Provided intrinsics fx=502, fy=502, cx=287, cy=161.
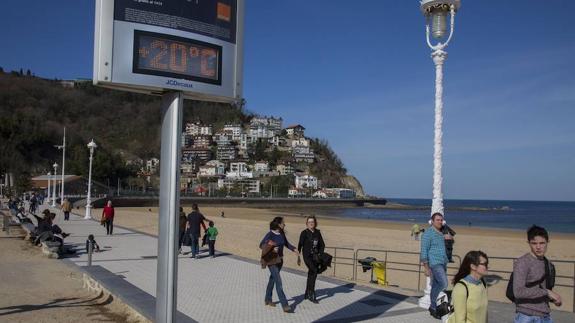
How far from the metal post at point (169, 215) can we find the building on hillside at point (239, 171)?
15221 centimetres

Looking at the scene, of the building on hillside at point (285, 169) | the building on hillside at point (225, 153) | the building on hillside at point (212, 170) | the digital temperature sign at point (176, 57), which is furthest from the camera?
the building on hillside at point (225, 153)

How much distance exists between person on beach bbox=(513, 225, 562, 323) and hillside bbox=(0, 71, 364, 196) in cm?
8139

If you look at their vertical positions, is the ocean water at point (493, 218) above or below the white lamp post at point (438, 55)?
below

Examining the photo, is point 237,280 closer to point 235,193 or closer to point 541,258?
point 541,258

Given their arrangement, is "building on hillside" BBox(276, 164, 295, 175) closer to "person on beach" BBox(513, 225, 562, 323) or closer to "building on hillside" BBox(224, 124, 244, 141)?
"building on hillside" BBox(224, 124, 244, 141)

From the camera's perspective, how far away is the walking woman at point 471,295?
12.6ft

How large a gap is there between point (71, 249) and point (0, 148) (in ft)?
256

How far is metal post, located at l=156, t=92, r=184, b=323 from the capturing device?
13.2 ft

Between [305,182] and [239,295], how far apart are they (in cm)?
15019

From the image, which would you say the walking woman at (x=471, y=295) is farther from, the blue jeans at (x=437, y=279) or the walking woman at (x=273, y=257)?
the walking woman at (x=273, y=257)

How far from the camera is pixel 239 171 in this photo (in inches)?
6407

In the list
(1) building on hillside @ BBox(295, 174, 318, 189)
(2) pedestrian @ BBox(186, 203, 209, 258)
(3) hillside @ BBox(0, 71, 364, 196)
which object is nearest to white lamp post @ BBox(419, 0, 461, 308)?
(2) pedestrian @ BBox(186, 203, 209, 258)

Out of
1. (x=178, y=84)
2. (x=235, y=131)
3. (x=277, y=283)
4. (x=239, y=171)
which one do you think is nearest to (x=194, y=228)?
(x=277, y=283)

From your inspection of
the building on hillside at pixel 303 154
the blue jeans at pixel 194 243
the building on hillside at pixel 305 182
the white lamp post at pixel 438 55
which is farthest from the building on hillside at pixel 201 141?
the white lamp post at pixel 438 55
